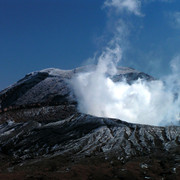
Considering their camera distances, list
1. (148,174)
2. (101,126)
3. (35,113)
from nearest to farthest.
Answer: (148,174) → (101,126) → (35,113)

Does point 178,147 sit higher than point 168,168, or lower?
higher

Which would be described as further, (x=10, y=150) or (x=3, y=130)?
(x=3, y=130)

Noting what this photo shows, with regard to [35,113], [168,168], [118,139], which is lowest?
[168,168]

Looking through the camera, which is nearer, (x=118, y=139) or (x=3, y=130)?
(x=118, y=139)

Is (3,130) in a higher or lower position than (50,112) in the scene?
lower

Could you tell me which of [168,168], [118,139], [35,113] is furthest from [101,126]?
[35,113]

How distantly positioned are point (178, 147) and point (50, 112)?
115m

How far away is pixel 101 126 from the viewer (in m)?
134

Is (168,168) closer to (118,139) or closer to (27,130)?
(118,139)

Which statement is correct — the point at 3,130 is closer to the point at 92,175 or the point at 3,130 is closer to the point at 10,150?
the point at 10,150

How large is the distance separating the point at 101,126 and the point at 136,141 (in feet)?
82.8

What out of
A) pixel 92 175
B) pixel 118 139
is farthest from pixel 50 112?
pixel 92 175

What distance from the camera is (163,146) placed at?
109125 millimetres

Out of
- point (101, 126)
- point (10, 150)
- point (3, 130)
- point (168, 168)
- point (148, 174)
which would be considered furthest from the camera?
point (3, 130)
